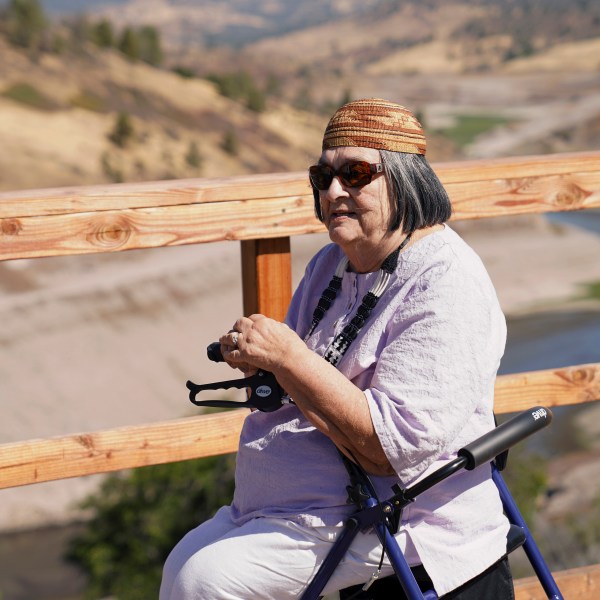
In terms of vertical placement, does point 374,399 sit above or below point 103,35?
below

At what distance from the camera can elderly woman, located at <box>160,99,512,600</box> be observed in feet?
6.08

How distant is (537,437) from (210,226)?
52.6 feet

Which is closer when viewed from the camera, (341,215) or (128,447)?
(341,215)

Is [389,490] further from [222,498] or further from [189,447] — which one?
[222,498]

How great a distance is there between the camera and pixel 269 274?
8.32ft

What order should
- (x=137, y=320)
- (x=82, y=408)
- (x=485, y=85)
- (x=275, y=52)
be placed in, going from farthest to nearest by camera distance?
(x=275, y=52) → (x=485, y=85) → (x=137, y=320) → (x=82, y=408)

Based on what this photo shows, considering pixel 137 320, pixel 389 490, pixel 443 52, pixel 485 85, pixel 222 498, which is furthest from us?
pixel 443 52

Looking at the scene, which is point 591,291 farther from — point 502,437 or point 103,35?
point 502,437

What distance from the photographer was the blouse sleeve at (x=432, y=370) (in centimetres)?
184

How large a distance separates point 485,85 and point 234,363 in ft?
313

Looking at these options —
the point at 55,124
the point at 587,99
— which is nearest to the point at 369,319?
the point at 55,124

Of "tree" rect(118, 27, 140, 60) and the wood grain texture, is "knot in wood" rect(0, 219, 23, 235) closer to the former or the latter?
the wood grain texture

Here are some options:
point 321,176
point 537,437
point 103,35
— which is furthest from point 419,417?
→ point 103,35

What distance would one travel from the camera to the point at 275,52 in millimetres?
147000
